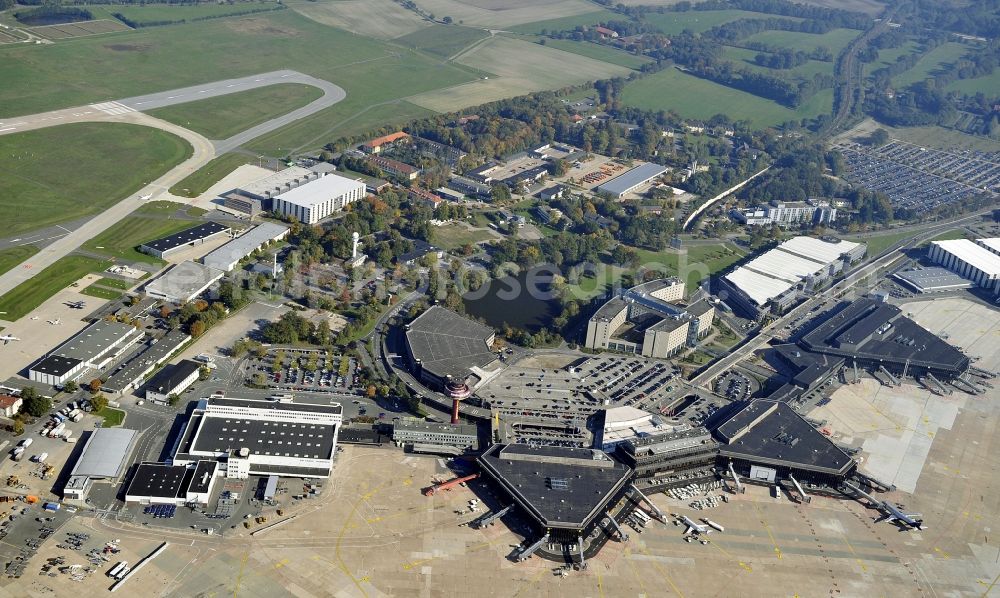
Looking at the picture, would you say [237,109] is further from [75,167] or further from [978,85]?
[978,85]

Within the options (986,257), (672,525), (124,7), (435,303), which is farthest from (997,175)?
(124,7)

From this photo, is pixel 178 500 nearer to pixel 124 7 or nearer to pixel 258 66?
pixel 258 66

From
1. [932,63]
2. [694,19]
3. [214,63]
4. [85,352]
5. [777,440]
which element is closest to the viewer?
[777,440]

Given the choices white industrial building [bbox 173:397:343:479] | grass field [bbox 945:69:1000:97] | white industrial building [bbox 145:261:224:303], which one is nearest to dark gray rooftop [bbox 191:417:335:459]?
white industrial building [bbox 173:397:343:479]

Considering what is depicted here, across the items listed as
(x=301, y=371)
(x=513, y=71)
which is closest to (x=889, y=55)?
(x=513, y=71)

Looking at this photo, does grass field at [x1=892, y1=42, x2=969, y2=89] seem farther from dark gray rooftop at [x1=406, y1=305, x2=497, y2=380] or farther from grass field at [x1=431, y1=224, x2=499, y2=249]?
dark gray rooftop at [x1=406, y1=305, x2=497, y2=380]

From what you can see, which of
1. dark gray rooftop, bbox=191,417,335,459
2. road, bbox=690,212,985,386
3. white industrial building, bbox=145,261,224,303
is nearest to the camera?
dark gray rooftop, bbox=191,417,335,459

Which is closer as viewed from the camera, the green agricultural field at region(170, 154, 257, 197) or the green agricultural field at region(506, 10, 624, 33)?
the green agricultural field at region(170, 154, 257, 197)
